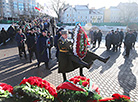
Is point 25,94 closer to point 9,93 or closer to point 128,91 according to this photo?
point 9,93

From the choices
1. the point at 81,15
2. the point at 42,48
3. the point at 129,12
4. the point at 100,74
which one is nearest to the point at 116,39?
the point at 100,74

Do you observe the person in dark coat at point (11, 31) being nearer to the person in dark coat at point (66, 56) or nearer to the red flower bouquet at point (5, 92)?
the person in dark coat at point (66, 56)

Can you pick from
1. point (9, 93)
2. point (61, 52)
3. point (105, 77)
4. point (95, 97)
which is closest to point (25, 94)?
point (9, 93)

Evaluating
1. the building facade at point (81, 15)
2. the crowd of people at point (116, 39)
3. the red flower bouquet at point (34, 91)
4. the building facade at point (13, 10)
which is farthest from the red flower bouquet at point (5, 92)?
the building facade at point (81, 15)

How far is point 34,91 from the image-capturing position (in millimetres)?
1892

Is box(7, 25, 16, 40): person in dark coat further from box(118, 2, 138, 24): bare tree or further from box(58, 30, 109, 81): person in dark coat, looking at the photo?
box(118, 2, 138, 24): bare tree

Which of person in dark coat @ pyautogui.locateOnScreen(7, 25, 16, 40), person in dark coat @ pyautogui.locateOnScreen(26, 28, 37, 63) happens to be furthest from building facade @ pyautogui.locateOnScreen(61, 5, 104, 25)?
person in dark coat @ pyautogui.locateOnScreen(26, 28, 37, 63)

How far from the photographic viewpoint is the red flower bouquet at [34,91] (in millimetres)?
1825

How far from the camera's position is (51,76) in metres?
5.63

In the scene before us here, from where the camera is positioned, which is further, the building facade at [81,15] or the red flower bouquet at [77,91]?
the building facade at [81,15]

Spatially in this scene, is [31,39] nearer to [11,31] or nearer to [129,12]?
[11,31]

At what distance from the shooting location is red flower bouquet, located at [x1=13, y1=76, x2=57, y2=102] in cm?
183

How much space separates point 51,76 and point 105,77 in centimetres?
238

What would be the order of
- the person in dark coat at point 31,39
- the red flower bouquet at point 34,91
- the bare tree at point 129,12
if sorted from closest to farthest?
the red flower bouquet at point 34,91 → the person in dark coat at point 31,39 → the bare tree at point 129,12
